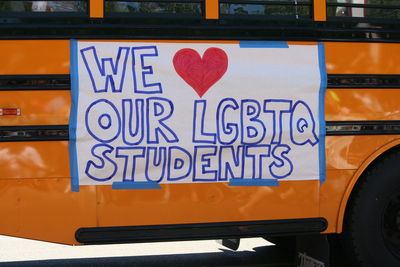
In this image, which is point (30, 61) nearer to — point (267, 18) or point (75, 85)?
point (75, 85)

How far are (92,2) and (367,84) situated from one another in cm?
182

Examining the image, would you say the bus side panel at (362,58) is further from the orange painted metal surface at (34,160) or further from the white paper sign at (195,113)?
A: the orange painted metal surface at (34,160)

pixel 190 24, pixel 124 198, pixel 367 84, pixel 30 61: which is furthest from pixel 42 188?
pixel 367 84

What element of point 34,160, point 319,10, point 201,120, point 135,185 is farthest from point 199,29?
point 34,160

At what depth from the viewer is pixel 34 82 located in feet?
12.0

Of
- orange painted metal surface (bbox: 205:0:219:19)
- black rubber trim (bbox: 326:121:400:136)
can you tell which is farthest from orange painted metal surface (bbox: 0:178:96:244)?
black rubber trim (bbox: 326:121:400:136)

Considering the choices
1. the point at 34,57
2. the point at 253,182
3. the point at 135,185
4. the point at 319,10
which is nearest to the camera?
the point at 34,57

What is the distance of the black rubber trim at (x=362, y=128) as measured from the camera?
157 inches

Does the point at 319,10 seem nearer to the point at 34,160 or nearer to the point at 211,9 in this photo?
the point at 211,9

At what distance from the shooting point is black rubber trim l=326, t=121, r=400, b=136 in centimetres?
398

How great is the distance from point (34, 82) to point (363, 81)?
2.06 m

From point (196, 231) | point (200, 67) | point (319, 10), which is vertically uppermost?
point (319, 10)

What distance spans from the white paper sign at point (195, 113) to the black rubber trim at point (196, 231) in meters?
0.26

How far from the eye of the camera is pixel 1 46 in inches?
142
